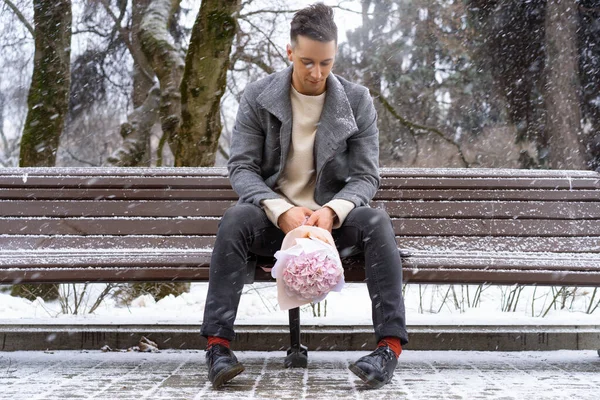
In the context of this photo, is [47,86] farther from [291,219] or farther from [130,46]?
[291,219]

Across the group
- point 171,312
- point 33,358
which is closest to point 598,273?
point 33,358

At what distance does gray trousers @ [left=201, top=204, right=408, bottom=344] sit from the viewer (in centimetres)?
354

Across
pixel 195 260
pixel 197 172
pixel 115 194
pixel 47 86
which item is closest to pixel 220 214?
pixel 197 172

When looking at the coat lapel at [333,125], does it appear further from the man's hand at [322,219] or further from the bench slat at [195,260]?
the bench slat at [195,260]

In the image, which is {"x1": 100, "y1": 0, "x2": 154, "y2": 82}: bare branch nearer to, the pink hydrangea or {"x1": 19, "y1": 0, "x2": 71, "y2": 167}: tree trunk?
{"x1": 19, "y1": 0, "x2": 71, "y2": 167}: tree trunk

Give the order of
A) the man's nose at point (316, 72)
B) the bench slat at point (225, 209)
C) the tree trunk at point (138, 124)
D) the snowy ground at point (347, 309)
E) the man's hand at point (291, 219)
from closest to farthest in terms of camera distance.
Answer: the man's hand at point (291, 219), the man's nose at point (316, 72), the bench slat at point (225, 209), the snowy ground at point (347, 309), the tree trunk at point (138, 124)

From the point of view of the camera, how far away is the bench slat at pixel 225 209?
460 cm

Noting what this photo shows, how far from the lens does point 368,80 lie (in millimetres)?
17781

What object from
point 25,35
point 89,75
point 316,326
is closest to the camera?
point 316,326

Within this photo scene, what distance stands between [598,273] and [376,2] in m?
13.9

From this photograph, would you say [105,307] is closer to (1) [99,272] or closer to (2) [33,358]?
(2) [33,358]

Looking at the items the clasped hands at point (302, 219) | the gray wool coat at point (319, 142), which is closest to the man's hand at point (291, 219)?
the clasped hands at point (302, 219)

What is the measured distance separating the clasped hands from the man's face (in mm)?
633

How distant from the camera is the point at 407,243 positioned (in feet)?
14.6
